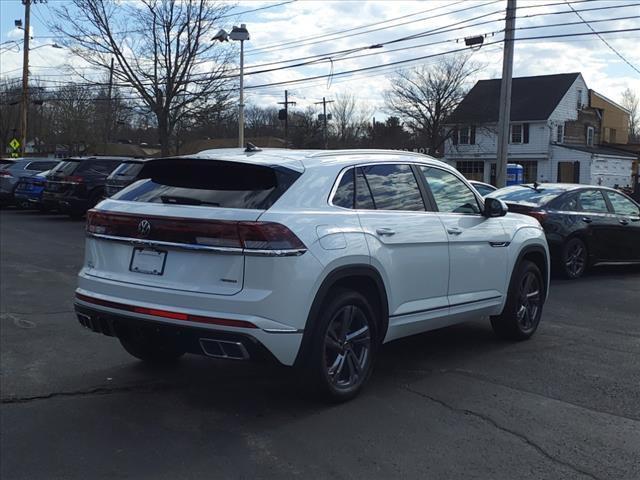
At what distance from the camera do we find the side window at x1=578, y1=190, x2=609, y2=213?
11.3 m

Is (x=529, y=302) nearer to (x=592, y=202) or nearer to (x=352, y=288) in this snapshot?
(x=352, y=288)

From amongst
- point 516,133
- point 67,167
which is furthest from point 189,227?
point 516,133

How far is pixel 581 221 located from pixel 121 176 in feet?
37.9

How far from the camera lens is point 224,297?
423 centimetres

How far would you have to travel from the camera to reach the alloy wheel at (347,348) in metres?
4.74

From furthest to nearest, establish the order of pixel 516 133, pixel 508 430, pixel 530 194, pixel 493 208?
pixel 516 133 → pixel 530 194 → pixel 493 208 → pixel 508 430

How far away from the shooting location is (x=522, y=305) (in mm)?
6746

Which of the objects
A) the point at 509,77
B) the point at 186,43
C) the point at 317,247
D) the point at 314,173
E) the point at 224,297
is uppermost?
the point at 186,43

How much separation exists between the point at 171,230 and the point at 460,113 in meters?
46.1

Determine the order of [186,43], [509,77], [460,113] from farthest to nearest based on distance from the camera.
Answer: [460,113] < [186,43] < [509,77]

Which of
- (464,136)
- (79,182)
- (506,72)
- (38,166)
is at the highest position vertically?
(464,136)

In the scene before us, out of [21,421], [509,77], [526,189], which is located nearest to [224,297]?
[21,421]

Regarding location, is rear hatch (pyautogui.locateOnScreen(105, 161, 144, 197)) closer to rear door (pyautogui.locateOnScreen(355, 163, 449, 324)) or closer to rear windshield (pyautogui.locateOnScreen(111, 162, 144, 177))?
rear windshield (pyautogui.locateOnScreen(111, 162, 144, 177))

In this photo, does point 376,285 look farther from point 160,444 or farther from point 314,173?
point 160,444
